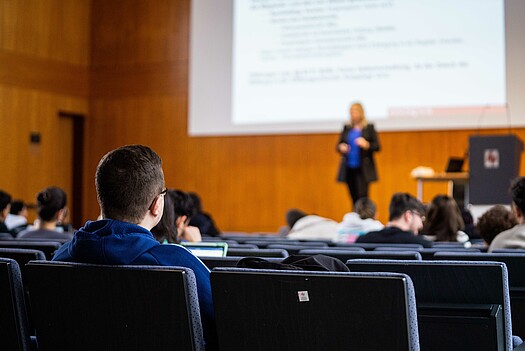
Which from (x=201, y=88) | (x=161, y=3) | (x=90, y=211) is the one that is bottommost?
(x=90, y=211)

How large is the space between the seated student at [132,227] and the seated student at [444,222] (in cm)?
345

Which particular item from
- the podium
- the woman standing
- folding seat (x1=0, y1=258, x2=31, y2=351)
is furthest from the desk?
folding seat (x1=0, y1=258, x2=31, y2=351)

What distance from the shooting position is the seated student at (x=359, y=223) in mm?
5578

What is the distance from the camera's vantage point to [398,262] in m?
2.19

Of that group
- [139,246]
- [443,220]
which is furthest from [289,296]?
[443,220]

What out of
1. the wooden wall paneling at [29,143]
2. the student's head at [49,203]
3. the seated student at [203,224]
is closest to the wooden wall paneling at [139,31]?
the wooden wall paneling at [29,143]

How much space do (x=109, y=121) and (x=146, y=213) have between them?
10.2 metres

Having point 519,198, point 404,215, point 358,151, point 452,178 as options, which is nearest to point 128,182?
point 519,198

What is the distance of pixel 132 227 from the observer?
1.93 meters

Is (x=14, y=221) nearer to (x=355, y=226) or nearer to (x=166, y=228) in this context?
(x=355, y=226)

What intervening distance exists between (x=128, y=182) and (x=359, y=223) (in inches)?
154

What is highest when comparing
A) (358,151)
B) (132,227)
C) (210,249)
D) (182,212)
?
(358,151)

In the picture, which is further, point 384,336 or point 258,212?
point 258,212

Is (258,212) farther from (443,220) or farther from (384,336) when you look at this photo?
(384,336)
